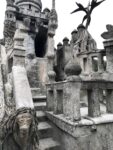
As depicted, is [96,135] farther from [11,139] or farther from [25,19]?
[25,19]

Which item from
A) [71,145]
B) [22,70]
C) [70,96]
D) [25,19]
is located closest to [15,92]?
[22,70]

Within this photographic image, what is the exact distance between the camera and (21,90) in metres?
3.13

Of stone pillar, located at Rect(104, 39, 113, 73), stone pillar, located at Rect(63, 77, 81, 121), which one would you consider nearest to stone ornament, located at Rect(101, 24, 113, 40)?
stone pillar, located at Rect(104, 39, 113, 73)

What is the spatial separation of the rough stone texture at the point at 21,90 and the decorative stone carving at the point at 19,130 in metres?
0.32

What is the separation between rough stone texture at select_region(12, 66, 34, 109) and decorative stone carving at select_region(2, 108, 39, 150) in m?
0.32

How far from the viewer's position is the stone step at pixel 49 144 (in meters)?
A: 3.28

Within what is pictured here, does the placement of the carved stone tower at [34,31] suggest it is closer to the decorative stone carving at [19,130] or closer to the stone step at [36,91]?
the stone step at [36,91]

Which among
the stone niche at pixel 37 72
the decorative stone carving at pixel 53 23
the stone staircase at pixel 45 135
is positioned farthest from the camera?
the decorative stone carving at pixel 53 23

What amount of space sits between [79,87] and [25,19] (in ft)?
31.3

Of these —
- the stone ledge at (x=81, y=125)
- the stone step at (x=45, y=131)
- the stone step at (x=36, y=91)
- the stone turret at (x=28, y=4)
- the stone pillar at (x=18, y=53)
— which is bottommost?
the stone step at (x=45, y=131)

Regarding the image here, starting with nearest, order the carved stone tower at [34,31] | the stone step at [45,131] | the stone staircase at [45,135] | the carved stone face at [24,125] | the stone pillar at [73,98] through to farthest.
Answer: the carved stone face at [24,125]
the stone pillar at [73,98]
the stone staircase at [45,135]
the stone step at [45,131]
the carved stone tower at [34,31]

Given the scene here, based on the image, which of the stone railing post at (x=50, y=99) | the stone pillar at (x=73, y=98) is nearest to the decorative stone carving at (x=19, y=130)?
the stone pillar at (x=73, y=98)

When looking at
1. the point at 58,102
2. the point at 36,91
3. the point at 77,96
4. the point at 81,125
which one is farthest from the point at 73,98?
the point at 36,91

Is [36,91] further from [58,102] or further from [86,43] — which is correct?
[86,43]
